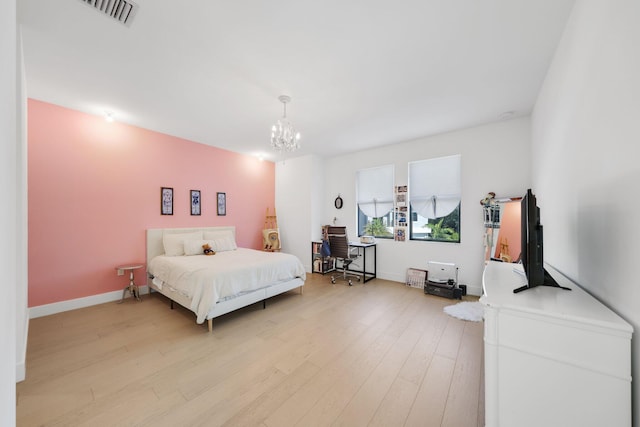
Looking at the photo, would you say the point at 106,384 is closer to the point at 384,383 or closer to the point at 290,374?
the point at 290,374

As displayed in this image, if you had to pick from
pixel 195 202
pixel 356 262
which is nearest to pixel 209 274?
pixel 195 202

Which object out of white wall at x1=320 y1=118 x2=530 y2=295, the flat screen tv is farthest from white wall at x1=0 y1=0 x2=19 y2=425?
white wall at x1=320 y1=118 x2=530 y2=295

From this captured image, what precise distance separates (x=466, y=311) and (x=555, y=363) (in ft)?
7.95

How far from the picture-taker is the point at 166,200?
4.23 m

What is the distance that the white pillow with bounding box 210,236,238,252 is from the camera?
171 inches

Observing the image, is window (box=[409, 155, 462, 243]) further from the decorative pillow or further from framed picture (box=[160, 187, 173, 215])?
framed picture (box=[160, 187, 173, 215])

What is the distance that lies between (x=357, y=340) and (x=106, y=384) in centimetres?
220

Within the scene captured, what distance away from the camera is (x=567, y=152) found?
183 centimetres

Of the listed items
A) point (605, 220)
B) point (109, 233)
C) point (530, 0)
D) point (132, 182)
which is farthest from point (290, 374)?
point (132, 182)

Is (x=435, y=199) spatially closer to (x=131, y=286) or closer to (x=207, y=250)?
(x=207, y=250)

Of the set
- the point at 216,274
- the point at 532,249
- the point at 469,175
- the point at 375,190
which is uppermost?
the point at 469,175

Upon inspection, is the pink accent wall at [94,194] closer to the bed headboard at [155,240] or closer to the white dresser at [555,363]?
the bed headboard at [155,240]

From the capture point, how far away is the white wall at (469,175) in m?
3.54

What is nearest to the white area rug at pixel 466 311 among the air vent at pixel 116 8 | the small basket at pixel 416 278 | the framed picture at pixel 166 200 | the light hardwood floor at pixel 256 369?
the light hardwood floor at pixel 256 369
